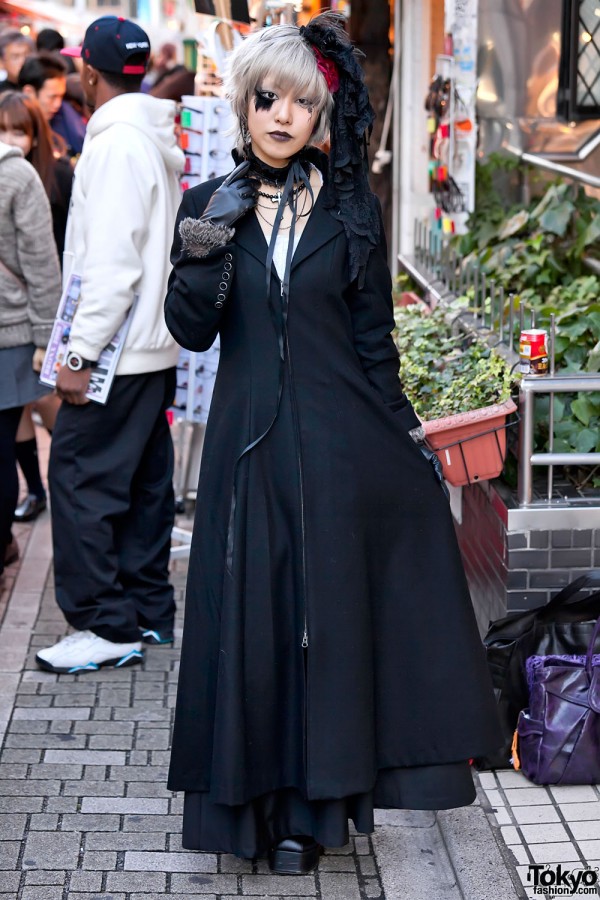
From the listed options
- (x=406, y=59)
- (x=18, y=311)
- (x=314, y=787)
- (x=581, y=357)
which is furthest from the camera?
(x=406, y=59)

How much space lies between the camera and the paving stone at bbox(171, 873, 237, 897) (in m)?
3.40

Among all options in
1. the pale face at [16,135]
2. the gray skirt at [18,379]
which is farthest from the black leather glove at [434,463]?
the pale face at [16,135]

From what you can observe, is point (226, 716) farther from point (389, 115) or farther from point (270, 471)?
A: point (389, 115)

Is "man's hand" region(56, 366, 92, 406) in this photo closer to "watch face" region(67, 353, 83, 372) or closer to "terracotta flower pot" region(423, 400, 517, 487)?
"watch face" region(67, 353, 83, 372)

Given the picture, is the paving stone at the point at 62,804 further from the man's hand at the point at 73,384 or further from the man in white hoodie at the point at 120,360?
the man's hand at the point at 73,384

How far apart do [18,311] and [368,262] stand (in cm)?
225

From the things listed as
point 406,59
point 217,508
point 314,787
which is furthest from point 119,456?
point 406,59

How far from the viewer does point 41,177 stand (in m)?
6.07

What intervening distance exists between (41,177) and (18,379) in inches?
53.3

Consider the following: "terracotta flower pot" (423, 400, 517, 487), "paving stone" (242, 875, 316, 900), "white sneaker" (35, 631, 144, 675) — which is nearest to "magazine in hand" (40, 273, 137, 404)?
"white sneaker" (35, 631, 144, 675)

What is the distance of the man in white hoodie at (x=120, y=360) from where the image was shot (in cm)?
451

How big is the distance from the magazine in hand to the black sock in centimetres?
184

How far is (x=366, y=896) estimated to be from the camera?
3402 millimetres

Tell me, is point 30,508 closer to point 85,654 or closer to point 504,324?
point 85,654
